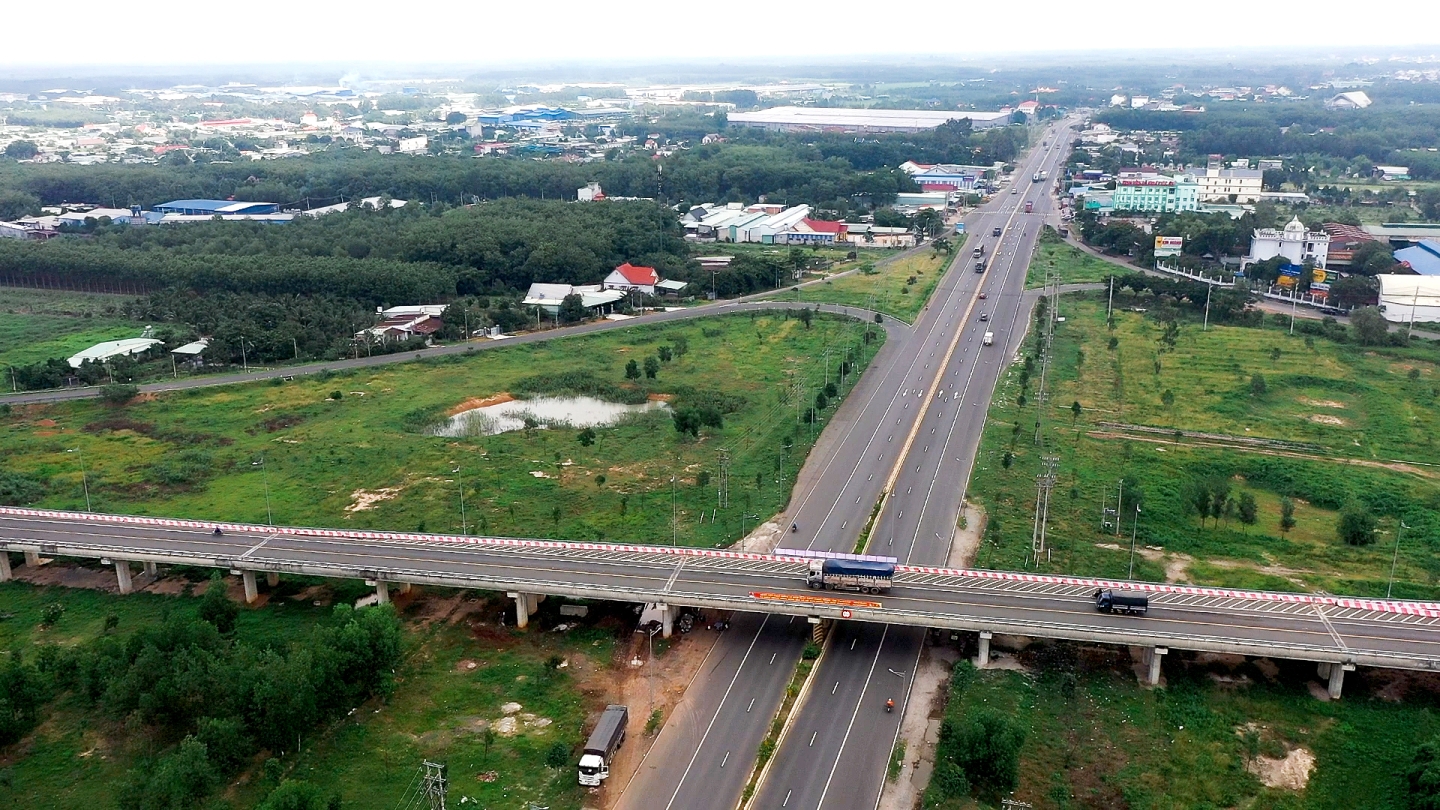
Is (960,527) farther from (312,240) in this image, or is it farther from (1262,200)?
(1262,200)

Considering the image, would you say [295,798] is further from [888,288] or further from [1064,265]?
[1064,265]

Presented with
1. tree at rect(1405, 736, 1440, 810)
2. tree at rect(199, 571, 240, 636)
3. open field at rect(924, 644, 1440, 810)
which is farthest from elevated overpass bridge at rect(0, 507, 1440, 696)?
tree at rect(1405, 736, 1440, 810)

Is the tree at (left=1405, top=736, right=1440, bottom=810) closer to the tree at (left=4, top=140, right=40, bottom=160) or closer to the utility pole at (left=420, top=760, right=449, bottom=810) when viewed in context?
the utility pole at (left=420, top=760, right=449, bottom=810)

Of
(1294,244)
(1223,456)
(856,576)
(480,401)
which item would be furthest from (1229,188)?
(856,576)

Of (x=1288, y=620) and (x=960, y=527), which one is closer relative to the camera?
(x=1288, y=620)

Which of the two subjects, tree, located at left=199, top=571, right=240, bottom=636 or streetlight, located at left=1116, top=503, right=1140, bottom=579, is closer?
tree, located at left=199, top=571, right=240, bottom=636

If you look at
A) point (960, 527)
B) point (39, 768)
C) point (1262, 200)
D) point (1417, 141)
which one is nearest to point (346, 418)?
point (39, 768)

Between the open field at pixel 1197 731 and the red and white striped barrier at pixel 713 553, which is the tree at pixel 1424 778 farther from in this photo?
the red and white striped barrier at pixel 713 553
